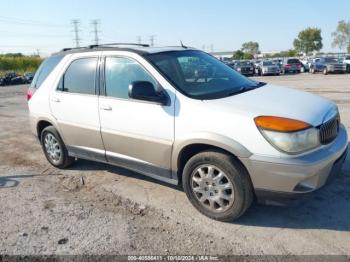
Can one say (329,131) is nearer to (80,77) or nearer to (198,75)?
(198,75)

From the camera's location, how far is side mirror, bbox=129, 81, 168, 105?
A: 12.4ft

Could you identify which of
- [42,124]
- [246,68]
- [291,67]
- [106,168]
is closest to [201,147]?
[106,168]

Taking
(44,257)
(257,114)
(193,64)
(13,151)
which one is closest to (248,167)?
(257,114)

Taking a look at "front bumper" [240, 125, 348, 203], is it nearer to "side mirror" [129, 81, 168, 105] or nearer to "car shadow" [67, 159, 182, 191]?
"side mirror" [129, 81, 168, 105]

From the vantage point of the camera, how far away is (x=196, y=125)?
3.60 meters

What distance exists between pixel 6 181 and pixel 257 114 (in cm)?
394

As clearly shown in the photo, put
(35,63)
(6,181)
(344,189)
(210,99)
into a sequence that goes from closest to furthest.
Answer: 1. (210,99)
2. (344,189)
3. (6,181)
4. (35,63)

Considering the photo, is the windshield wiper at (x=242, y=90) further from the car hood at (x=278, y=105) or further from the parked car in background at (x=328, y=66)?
the parked car in background at (x=328, y=66)

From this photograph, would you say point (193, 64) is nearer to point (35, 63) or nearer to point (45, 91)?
point (45, 91)

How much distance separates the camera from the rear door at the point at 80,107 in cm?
462

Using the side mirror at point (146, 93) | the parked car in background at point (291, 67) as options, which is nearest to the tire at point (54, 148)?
the side mirror at point (146, 93)

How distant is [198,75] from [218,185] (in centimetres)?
140

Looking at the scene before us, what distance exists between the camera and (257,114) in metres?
3.36

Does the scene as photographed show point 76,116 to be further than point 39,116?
No
